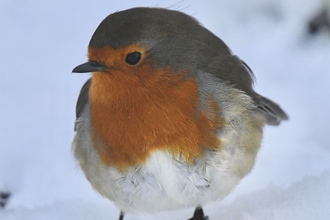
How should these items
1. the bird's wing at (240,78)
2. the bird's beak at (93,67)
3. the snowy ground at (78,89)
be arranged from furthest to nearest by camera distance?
the snowy ground at (78,89), the bird's wing at (240,78), the bird's beak at (93,67)

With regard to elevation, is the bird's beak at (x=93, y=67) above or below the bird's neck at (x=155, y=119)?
above

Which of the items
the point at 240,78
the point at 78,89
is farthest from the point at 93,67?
the point at 78,89

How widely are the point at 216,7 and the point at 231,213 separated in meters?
1.96

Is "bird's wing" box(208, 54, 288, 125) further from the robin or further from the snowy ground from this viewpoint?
the snowy ground

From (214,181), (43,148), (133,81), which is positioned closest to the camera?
(133,81)

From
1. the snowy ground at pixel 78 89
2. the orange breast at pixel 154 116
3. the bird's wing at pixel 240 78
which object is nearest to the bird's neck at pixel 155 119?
the orange breast at pixel 154 116

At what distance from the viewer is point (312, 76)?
4898 mm

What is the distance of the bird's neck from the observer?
3.02 metres

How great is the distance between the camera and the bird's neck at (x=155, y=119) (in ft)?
9.90

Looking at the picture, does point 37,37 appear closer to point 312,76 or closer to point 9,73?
point 9,73

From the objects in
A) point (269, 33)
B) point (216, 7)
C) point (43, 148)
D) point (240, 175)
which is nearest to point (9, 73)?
point (43, 148)

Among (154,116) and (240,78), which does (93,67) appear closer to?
(154,116)

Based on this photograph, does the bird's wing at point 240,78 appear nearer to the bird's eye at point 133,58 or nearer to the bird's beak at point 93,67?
the bird's eye at point 133,58

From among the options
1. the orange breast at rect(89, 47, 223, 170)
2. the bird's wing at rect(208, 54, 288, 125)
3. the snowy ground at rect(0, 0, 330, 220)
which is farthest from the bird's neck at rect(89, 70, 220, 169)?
the snowy ground at rect(0, 0, 330, 220)
